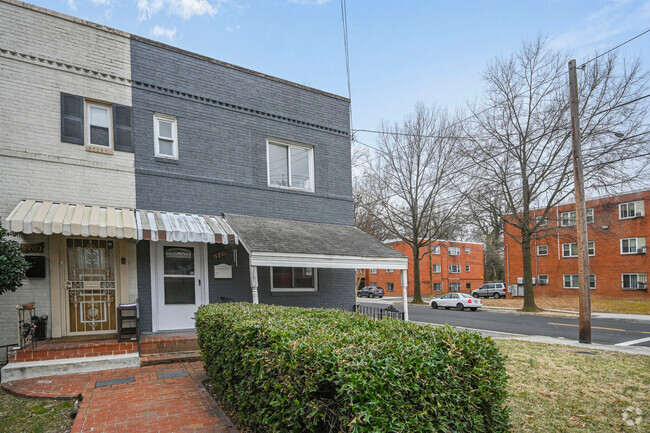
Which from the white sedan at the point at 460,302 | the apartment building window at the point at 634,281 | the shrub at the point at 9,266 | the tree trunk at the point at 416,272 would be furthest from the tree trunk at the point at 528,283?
the shrub at the point at 9,266

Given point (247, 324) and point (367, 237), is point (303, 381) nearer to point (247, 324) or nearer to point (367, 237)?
point (247, 324)

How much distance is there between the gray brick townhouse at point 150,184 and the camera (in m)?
8.12

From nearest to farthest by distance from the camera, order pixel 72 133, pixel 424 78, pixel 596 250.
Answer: pixel 72 133
pixel 424 78
pixel 596 250

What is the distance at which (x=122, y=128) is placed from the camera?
927 cm

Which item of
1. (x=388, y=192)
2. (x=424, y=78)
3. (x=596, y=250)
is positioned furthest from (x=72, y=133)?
(x=596, y=250)

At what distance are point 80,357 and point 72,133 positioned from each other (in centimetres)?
472

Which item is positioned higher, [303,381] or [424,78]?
[424,78]

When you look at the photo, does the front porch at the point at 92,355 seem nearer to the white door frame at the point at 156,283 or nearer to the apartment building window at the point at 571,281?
the white door frame at the point at 156,283

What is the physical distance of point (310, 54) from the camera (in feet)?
50.1

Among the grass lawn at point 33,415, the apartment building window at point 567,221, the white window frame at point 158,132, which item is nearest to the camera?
the grass lawn at point 33,415

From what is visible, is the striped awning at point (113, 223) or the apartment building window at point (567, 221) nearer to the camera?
the striped awning at point (113, 223)

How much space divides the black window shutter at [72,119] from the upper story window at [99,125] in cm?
19

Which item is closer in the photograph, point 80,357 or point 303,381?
point 303,381

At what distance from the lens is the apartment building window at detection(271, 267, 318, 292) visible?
11.1m
